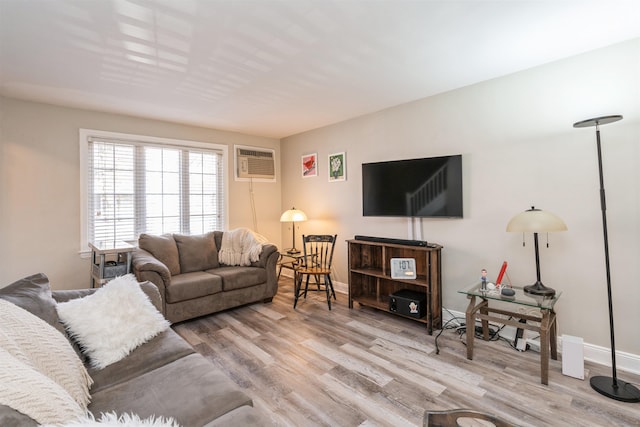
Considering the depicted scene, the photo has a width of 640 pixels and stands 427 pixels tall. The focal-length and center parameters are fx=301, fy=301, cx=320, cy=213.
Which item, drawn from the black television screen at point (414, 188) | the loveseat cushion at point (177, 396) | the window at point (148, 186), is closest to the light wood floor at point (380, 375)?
the loveseat cushion at point (177, 396)

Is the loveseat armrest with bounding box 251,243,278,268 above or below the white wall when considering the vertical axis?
below

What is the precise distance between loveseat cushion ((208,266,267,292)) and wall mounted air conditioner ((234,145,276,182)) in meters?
1.69

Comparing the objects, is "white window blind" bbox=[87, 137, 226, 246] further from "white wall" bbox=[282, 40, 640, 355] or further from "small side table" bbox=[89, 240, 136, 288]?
"white wall" bbox=[282, 40, 640, 355]

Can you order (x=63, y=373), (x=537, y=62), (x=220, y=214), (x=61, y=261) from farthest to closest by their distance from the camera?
1. (x=220, y=214)
2. (x=61, y=261)
3. (x=537, y=62)
4. (x=63, y=373)

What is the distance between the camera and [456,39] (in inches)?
86.4

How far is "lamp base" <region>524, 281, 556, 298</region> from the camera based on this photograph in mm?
2393

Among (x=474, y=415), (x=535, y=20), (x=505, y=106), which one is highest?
(x=535, y=20)

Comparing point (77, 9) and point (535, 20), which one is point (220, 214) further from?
point (535, 20)

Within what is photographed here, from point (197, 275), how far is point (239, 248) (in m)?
0.67

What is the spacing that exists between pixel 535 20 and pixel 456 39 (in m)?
0.47

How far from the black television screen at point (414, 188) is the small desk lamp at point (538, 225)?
73 cm

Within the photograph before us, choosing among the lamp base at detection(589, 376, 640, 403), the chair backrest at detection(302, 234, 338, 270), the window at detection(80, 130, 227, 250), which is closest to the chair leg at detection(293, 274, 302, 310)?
the chair backrest at detection(302, 234, 338, 270)

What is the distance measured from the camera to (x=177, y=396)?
1311 millimetres

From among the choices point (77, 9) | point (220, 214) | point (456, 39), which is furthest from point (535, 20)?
point (220, 214)
